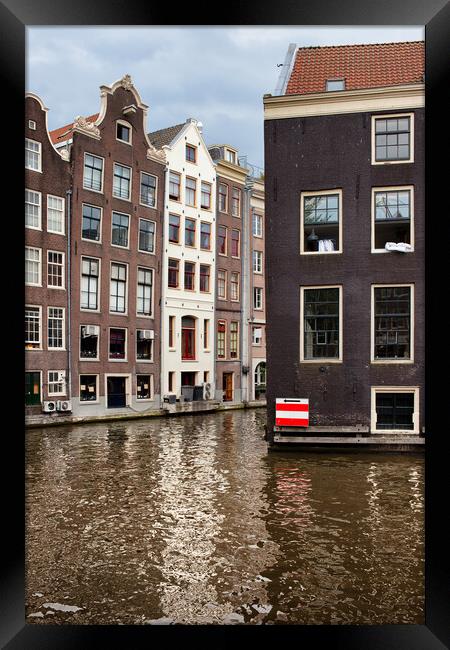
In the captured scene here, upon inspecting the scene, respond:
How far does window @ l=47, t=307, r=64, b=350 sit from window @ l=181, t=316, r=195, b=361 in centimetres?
713

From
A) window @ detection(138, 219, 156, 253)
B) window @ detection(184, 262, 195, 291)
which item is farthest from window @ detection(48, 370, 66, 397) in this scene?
window @ detection(184, 262, 195, 291)

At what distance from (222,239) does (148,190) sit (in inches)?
212

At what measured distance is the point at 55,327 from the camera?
2127 centimetres

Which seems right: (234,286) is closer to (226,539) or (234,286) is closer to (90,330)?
(90,330)

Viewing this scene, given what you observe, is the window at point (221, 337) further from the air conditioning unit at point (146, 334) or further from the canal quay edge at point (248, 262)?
the air conditioning unit at point (146, 334)

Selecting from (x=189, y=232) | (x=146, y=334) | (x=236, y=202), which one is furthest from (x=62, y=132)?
(x=146, y=334)

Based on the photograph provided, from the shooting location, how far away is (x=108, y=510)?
305 inches

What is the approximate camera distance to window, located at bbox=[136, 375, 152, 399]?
80.6ft

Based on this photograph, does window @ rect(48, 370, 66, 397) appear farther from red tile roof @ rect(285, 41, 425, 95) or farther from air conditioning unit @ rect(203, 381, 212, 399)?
red tile roof @ rect(285, 41, 425, 95)

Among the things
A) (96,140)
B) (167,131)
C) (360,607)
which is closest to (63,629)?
(360,607)
